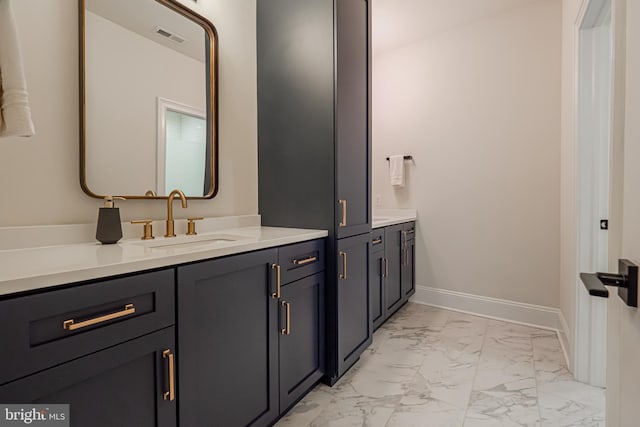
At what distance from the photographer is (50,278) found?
0.73m

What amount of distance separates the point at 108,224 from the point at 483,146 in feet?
9.55

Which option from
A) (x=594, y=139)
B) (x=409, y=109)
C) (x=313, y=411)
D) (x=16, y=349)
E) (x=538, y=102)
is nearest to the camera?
(x=16, y=349)

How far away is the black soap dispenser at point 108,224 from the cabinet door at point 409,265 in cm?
234

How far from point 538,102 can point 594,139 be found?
1.00 m

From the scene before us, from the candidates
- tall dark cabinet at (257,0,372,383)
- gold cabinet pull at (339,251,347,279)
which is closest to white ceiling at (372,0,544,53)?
tall dark cabinet at (257,0,372,383)

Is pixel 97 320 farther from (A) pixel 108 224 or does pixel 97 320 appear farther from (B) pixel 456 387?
Result: (B) pixel 456 387

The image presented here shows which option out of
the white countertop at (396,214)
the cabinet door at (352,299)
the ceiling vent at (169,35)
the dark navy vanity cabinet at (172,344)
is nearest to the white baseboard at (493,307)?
the white countertop at (396,214)

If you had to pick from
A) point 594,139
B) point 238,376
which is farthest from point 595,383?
point 238,376

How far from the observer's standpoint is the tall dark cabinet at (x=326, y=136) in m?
1.75

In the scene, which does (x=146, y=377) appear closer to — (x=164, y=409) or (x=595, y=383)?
(x=164, y=409)

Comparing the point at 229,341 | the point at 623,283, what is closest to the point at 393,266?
the point at 229,341

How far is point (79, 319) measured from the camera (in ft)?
2.57

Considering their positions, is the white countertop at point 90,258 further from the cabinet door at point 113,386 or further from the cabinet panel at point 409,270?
the cabinet panel at point 409,270

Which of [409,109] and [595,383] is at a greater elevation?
[409,109]
